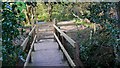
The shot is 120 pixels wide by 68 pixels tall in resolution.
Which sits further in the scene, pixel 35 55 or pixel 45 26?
pixel 45 26

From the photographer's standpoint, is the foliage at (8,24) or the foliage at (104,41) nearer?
the foliage at (8,24)

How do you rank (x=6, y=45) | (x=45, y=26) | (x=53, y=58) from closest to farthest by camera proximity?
(x=6, y=45) < (x=53, y=58) < (x=45, y=26)

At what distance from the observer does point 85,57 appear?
11.6ft

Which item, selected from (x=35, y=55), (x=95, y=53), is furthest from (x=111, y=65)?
(x=35, y=55)

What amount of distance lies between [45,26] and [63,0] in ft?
25.2

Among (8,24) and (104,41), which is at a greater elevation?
(8,24)

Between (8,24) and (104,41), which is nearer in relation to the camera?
(8,24)

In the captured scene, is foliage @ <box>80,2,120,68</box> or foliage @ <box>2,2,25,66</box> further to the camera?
foliage @ <box>80,2,120,68</box>

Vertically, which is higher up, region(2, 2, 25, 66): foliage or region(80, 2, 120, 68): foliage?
region(2, 2, 25, 66): foliage

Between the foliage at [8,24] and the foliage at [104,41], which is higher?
the foliage at [8,24]

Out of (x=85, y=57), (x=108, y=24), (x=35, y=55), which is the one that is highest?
(x=108, y=24)

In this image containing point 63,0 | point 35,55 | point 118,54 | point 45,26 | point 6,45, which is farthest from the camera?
point 45,26

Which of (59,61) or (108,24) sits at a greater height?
(108,24)

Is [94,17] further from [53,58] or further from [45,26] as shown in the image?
[45,26]
